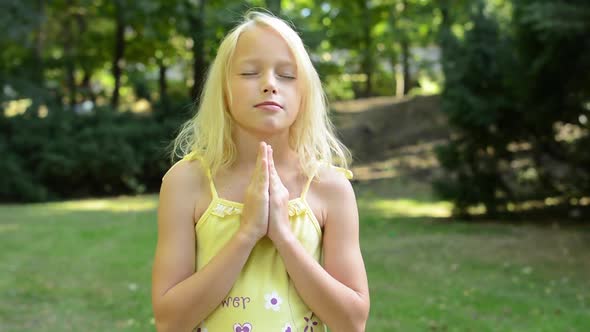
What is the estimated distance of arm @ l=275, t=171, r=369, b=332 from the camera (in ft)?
6.43

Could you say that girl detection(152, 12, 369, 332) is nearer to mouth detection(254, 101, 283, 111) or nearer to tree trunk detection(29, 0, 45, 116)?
mouth detection(254, 101, 283, 111)

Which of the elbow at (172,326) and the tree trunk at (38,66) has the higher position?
the elbow at (172,326)

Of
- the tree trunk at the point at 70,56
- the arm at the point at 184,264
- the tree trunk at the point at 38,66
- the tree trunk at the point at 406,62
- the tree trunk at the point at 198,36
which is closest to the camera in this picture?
the arm at the point at 184,264

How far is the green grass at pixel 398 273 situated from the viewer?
252 inches

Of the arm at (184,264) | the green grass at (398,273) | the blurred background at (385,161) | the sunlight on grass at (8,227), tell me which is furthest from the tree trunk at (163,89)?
the arm at (184,264)

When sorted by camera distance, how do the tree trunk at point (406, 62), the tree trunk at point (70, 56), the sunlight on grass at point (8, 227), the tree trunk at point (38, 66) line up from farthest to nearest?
the tree trunk at point (406, 62)
the tree trunk at point (70, 56)
the tree trunk at point (38, 66)
the sunlight on grass at point (8, 227)

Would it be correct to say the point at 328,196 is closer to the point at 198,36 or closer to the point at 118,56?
the point at 198,36

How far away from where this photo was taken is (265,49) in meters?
2.08

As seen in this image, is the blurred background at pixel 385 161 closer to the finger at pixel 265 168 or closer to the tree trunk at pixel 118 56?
the tree trunk at pixel 118 56

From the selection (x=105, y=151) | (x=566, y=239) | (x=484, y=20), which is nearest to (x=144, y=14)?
(x=105, y=151)

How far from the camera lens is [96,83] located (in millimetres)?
35938

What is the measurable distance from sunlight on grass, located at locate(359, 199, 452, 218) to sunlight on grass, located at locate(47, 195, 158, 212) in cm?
437

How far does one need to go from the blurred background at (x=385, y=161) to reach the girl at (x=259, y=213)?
1.47 ft

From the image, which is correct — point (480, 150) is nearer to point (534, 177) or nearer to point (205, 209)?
point (534, 177)
